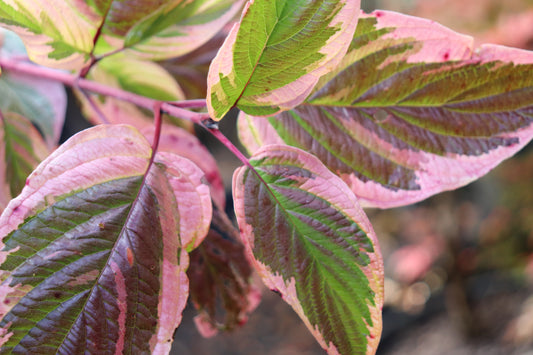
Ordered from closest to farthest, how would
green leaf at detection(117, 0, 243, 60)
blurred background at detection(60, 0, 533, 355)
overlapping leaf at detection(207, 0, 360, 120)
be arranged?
overlapping leaf at detection(207, 0, 360, 120) < green leaf at detection(117, 0, 243, 60) < blurred background at detection(60, 0, 533, 355)

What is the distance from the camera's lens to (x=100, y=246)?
0.85ft

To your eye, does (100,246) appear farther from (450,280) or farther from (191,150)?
(450,280)

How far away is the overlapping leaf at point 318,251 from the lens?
268 mm

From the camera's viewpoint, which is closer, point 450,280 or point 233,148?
point 233,148

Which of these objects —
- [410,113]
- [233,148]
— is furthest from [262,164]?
[410,113]

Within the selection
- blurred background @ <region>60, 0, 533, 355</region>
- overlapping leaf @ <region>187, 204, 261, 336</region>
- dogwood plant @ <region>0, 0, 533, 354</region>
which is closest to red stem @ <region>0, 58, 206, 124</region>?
dogwood plant @ <region>0, 0, 533, 354</region>

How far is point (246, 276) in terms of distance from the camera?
1.39ft

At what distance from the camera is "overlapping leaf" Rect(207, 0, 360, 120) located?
23cm

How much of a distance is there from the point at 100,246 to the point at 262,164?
0.41ft

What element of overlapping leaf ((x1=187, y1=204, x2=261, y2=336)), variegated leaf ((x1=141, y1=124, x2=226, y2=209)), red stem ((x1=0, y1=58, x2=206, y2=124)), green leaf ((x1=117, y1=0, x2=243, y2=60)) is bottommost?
overlapping leaf ((x1=187, y1=204, x2=261, y2=336))

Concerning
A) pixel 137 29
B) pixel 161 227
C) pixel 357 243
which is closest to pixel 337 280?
pixel 357 243

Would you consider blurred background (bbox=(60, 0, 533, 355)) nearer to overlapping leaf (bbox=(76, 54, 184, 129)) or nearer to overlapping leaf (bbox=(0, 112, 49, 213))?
overlapping leaf (bbox=(76, 54, 184, 129))

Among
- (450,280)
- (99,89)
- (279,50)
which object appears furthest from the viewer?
(450,280)

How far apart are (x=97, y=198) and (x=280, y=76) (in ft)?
0.49
